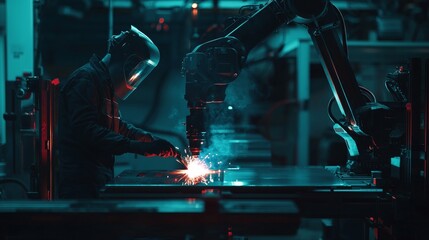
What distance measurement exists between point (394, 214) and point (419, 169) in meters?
0.28

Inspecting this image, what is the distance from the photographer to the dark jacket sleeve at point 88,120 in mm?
2373

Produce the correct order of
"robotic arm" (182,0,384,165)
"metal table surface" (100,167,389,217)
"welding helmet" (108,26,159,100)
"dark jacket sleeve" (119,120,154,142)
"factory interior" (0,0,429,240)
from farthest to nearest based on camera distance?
"dark jacket sleeve" (119,120,154,142) → "welding helmet" (108,26,159,100) → "robotic arm" (182,0,384,165) → "metal table surface" (100,167,389,217) → "factory interior" (0,0,429,240)

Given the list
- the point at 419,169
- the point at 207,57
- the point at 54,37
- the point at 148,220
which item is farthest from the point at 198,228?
the point at 54,37

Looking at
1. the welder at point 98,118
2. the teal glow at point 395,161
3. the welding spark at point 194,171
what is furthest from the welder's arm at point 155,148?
the teal glow at point 395,161

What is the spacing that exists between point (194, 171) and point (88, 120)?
2.14 ft

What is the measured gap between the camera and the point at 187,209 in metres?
1.73

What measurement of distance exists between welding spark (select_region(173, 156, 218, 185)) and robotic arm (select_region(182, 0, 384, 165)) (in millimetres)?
131

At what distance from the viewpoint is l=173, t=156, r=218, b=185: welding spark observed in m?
2.28

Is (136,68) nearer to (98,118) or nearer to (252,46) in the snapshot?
(98,118)

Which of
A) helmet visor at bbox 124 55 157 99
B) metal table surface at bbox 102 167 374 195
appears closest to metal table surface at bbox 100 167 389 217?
metal table surface at bbox 102 167 374 195

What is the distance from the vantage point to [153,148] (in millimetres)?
2418

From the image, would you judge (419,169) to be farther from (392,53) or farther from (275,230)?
(392,53)

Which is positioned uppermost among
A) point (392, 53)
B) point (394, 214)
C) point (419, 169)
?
point (392, 53)

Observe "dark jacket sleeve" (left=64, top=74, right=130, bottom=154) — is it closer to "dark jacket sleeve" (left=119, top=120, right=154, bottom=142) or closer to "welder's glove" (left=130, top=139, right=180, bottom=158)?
"welder's glove" (left=130, top=139, right=180, bottom=158)
